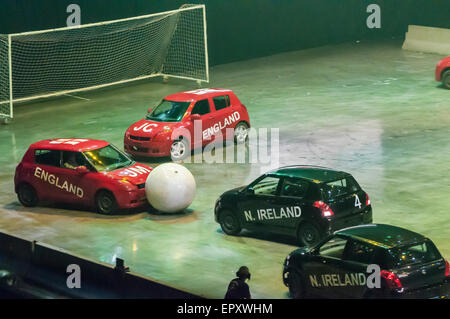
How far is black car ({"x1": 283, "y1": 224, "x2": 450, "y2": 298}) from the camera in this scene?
12.1 metres

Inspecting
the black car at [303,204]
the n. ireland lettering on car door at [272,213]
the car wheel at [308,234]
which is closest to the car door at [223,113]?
the black car at [303,204]

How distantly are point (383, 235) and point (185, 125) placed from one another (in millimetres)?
10572

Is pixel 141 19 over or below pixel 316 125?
over

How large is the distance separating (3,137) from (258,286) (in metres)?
13.8

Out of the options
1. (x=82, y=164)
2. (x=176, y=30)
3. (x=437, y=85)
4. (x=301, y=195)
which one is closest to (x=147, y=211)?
(x=82, y=164)

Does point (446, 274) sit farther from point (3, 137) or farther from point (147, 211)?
point (3, 137)

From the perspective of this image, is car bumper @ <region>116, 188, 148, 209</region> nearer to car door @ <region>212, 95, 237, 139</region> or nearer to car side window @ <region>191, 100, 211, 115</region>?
car side window @ <region>191, 100, 211, 115</region>

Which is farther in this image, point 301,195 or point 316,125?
point 316,125

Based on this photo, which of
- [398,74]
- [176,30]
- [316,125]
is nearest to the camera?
[316,125]

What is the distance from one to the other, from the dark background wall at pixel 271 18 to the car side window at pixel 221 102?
1050 centimetres

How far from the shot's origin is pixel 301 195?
51.7 ft

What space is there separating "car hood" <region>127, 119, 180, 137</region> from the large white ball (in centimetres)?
429

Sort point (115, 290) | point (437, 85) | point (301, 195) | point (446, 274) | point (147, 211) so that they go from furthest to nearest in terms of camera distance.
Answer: point (437, 85) < point (147, 211) < point (301, 195) < point (115, 290) < point (446, 274)

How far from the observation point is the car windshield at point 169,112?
2286 centimetres
